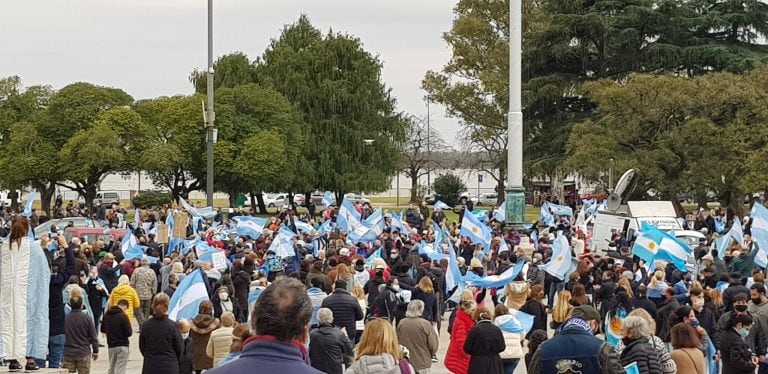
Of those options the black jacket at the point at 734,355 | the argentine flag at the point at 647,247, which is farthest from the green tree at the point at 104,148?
the black jacket at the point at 734,355

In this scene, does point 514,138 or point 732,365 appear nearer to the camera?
point 732,365

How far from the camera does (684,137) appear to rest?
168ft

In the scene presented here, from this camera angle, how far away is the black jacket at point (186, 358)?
12.7m

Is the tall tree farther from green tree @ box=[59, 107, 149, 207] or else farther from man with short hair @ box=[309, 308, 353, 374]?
man with short hair @ box=[309, 308, 353, 374]

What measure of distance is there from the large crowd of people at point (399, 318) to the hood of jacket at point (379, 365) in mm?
10

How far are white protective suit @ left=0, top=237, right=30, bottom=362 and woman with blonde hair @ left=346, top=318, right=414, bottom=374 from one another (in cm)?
302

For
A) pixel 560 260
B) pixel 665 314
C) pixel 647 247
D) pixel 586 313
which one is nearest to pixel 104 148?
pixel 647 247

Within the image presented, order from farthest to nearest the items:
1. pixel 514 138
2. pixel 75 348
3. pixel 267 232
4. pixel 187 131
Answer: pixel 187 131
pixel 514 138
pixel 267 232
pixel 75 348

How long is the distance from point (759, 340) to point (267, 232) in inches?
720

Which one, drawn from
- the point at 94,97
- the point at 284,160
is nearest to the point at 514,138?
the point at 284,160

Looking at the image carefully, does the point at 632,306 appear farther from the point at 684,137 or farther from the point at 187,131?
the point at 187,131

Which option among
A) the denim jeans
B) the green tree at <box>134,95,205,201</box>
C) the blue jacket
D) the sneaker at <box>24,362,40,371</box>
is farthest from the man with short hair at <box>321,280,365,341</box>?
the green tree at <box>134,95,205,201</box>

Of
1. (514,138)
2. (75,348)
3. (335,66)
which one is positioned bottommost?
(75,348)

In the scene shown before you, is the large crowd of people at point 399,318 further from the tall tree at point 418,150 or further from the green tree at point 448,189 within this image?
the tall tree at point 418,150
